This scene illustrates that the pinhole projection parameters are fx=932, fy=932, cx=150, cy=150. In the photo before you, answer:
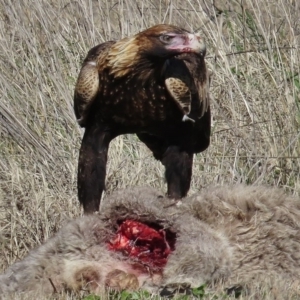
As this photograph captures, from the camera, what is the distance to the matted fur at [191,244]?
12.7 feet

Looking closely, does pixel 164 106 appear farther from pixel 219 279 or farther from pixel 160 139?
pixel 219 279

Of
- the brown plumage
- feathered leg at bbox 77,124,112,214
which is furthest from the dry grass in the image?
the brown plumage

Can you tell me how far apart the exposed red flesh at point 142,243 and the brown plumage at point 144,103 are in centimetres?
124

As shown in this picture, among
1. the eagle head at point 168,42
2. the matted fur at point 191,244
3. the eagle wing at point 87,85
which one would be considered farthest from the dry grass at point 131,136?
the matted fur at point 191,244

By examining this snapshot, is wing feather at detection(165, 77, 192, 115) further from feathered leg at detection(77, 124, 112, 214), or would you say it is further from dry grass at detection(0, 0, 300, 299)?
dry grass at detection(0, 0, 300, 299)

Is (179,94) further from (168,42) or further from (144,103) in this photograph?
(168,42)

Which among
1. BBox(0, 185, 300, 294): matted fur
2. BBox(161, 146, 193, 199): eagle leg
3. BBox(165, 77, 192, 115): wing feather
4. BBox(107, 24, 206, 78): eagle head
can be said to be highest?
BBox(107, 24, 206, 78): eagle head

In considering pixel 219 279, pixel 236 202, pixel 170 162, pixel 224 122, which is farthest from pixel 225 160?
pixel 219 279

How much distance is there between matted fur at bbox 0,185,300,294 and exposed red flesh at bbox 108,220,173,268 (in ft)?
0.13

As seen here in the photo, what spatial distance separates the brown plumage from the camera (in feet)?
17.4

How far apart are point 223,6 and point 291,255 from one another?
312 cm

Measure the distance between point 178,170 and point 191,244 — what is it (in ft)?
4.90

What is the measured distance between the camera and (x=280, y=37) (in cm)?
654

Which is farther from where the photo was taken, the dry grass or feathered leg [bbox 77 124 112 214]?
the dry grass
